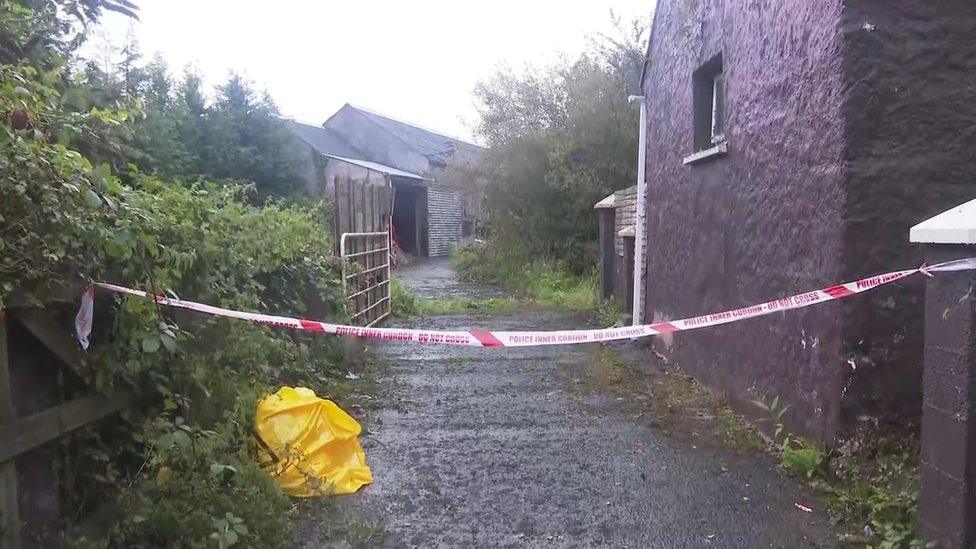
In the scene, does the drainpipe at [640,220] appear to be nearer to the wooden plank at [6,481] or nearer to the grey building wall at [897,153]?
the grey building wall at [897,153]

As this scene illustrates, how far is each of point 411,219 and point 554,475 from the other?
25431 mm

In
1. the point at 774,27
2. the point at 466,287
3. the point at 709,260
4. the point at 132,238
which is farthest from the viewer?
the point at 466,287

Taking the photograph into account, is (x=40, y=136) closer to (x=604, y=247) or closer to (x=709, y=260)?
(x=709, y=260)

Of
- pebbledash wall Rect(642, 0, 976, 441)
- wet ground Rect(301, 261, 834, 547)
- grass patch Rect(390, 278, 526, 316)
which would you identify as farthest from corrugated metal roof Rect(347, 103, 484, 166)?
pebbledash wall Rect(642, 0, 976, 441)

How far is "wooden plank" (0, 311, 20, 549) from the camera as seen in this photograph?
2.72 m

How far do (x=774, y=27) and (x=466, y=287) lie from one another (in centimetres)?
1334

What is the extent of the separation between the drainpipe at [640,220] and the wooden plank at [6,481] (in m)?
8.26

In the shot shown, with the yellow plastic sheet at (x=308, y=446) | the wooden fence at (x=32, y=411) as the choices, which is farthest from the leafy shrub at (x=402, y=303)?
the wooden fence at (x=32, y=411)

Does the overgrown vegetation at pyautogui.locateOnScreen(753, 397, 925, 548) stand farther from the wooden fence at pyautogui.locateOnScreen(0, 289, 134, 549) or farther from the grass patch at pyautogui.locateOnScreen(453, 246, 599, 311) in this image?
the grass patch at pyautogui.locateOnScreen(453, 246, 599, 311)

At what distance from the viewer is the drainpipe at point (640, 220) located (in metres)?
10.1

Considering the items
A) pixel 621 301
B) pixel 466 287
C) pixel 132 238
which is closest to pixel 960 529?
pixel 132 238

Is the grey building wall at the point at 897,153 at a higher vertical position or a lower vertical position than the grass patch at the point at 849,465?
higher

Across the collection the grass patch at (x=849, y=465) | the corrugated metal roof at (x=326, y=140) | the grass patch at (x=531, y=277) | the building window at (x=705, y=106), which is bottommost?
the grass patch at (x=849, y=465)

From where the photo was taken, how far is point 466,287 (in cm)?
1831
